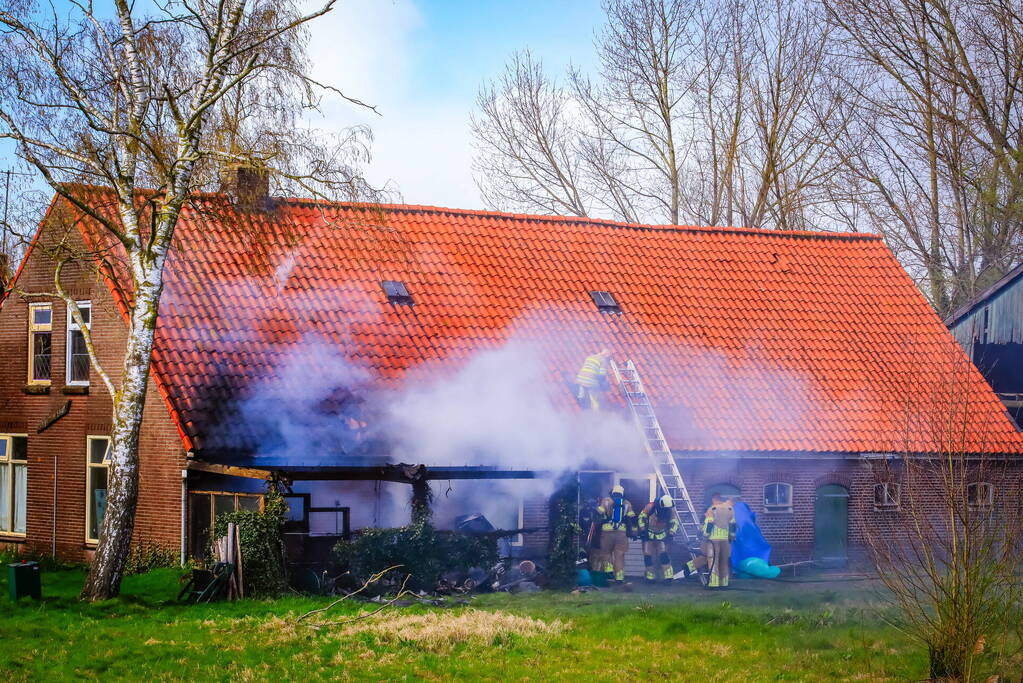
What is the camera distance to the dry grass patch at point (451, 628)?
13500 millimetres

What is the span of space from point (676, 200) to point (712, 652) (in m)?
24.4

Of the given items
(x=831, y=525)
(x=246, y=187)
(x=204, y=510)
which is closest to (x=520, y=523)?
(x=204, y=510)

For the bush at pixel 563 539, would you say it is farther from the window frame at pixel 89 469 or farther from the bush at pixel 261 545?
the window frame at pixel 89 469

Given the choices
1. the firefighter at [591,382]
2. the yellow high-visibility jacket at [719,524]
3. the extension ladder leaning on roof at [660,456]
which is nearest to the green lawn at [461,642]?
the yellow high-visibility jacket at [719,524]

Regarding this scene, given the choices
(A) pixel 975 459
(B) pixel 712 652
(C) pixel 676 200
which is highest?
(C) pixel 676 200

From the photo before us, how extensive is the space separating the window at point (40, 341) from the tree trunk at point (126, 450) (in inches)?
277

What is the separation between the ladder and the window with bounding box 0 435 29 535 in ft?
38.7

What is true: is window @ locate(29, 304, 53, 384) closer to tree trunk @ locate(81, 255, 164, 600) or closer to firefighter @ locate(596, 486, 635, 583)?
tree trunk @ locate(81, 255, 164, 600)

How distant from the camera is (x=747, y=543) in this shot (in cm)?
2023

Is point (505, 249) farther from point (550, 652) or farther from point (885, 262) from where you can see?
point (550, 652)

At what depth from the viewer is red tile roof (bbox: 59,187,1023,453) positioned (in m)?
20.5

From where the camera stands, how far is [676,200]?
36281mm

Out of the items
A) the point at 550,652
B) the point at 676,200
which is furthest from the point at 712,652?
the point at 676,200

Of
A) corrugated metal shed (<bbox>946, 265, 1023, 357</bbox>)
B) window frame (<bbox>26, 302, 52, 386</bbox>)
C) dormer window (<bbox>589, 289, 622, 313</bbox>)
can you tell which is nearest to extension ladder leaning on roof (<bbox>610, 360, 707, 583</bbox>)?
dormer window (<bbox>589, 289, 622, 313</bbox>)
